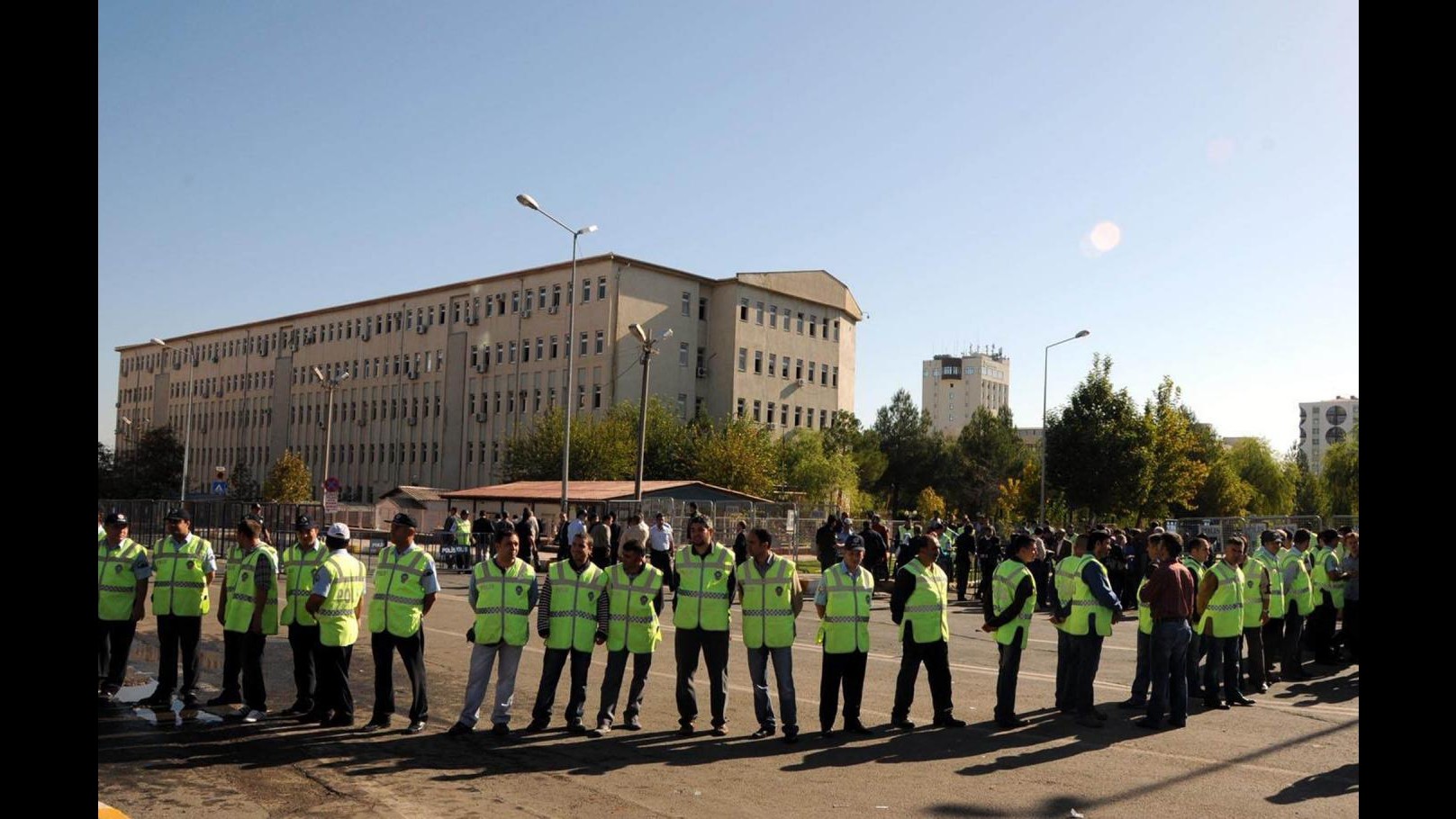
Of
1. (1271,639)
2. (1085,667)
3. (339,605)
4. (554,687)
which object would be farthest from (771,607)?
(1271,639)

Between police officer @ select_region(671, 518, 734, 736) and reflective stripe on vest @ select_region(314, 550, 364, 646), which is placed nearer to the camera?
reflective stripe on vest @ select_region(314, 550, 364, 646)

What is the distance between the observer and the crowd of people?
10.3m

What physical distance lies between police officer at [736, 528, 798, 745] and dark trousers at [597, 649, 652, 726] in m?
1.06

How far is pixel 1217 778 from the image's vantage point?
9.01 m

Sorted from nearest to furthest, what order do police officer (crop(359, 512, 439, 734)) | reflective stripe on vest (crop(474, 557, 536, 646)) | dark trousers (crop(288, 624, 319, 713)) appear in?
police officer (crop(359, 512, 439, 734)), reflective stripe on vest (crop(474, 557, 536, 646)), dark trousers (crop(288, 624, 319, 713))

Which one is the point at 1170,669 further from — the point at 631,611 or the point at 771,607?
the point at 631,611

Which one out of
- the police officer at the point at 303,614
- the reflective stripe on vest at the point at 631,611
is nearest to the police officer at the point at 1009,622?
the reflective stripe on vest at the point at 631,611

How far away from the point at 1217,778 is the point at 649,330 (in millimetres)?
63305

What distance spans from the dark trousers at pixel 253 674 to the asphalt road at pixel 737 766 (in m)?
0.30

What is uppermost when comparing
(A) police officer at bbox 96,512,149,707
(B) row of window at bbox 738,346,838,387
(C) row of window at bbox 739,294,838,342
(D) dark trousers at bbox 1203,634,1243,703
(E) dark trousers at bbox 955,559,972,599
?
(C) row of window at bbox 739,294,838,342

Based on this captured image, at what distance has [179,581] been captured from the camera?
11430 millimetres

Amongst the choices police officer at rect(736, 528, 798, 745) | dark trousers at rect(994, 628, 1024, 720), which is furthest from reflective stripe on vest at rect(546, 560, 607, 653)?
dark trousers at rect(994, 628, 1024, 720)

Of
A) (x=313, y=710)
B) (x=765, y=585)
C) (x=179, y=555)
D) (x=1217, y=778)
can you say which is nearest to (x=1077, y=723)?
(x=1217, y=778)

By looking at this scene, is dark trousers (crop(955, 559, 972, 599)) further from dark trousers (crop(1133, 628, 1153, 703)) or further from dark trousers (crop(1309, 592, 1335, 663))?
dark trousers (crop(1133, 628, 1153, 703))
